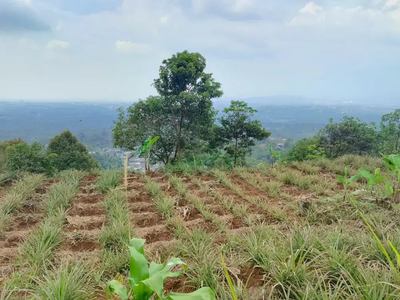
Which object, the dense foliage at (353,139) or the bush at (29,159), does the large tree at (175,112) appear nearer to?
the bush at (29,159)

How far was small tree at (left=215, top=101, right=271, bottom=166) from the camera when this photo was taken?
9797mm

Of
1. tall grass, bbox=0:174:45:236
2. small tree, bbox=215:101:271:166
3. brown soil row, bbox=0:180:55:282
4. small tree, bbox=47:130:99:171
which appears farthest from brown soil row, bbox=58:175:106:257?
small tree, bbox=47:130:99:171

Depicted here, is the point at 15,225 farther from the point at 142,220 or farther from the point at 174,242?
the point at 174,242

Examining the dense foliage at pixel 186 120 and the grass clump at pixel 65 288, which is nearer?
the grass clump at pixel 65 288

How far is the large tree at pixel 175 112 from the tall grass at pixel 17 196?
5.77 meters

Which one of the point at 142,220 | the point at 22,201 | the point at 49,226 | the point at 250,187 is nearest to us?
the point at 49,226

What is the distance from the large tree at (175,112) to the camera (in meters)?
8.86

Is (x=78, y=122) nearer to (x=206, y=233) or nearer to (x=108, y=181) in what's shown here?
(x=108, y=181)

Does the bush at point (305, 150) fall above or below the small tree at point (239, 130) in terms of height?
below

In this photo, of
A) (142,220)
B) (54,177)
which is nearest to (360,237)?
(142,220)

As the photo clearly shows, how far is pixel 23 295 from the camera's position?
1326mm

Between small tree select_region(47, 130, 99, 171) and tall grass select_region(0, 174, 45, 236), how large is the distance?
8.96 metres

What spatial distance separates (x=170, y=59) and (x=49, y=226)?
25.7 feet

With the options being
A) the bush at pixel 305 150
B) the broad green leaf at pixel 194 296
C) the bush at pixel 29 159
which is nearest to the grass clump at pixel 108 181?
the broad green leaf at pixel 194 296
